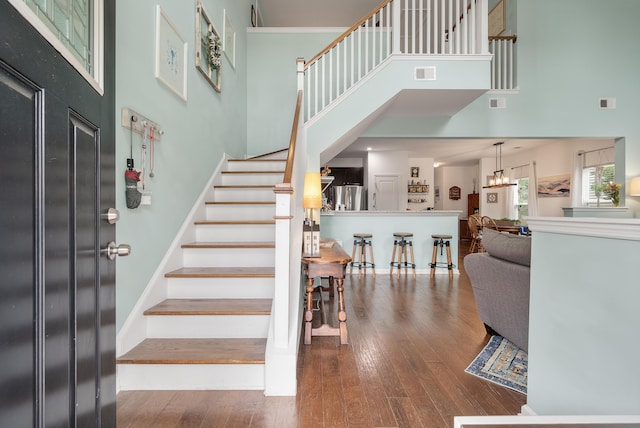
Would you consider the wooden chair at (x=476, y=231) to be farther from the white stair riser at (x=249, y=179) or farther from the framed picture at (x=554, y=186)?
the white stair riser at (x=249, y=179)

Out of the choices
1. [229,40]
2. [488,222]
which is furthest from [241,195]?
[488,222]

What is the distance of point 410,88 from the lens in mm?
4477

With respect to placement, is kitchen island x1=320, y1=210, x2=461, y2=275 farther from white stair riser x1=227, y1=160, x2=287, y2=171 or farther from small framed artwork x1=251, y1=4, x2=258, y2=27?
small framed artwork x1=251, y1=4, x2=258, y2=27

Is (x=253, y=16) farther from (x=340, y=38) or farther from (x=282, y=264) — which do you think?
(x=282, y=264)

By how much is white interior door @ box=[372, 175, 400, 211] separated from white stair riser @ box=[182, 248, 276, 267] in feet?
21.9

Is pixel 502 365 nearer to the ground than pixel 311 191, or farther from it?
nearer to the ground

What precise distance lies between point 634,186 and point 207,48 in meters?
6.84

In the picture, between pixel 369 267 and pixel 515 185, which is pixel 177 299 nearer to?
pixel 369 267

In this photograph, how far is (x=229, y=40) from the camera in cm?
452

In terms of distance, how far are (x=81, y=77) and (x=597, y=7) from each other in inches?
313

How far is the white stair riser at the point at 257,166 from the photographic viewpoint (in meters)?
4.23

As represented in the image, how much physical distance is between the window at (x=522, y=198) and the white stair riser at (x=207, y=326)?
9107mm

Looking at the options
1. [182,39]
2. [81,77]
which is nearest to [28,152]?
[81,77]

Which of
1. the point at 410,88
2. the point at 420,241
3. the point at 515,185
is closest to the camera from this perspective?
the point at 410,88
